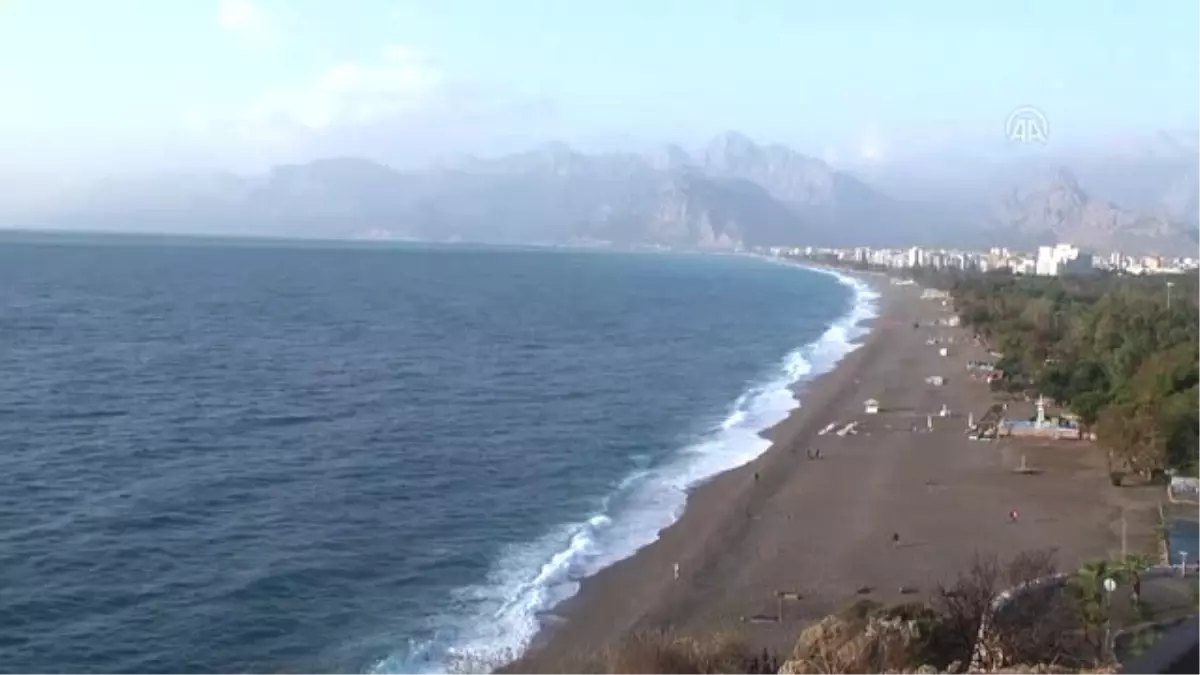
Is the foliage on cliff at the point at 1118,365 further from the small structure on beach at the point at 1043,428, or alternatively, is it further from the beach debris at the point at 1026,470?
the beach debris at the point at 1026,470

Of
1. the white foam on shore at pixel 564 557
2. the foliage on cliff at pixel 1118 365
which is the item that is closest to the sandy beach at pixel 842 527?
the white foam on shore at pixel 564 557

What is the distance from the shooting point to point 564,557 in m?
27.6

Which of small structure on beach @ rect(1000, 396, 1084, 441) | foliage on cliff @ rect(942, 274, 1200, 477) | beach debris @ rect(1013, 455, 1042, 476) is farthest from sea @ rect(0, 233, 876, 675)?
foliage on cliff @ rect(942, 274, 1200, 477)

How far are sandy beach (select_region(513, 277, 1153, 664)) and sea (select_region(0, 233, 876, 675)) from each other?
1.24 m

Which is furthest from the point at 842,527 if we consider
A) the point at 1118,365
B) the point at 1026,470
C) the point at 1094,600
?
the point at 1118,365

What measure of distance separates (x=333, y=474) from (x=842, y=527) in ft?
53.1

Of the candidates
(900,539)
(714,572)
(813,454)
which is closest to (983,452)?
(813,454)

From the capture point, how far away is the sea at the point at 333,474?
22578 millimetres

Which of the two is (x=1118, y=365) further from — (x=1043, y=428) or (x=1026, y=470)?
(x=1026, y=470)

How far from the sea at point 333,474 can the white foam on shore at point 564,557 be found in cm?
9

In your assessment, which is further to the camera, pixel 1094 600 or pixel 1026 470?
pixel 1026 470

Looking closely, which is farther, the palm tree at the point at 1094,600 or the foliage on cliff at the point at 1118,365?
the foliage on cliff at the point at 1118,365

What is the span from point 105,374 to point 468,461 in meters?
26.8

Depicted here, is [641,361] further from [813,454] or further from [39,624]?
[39,624]
